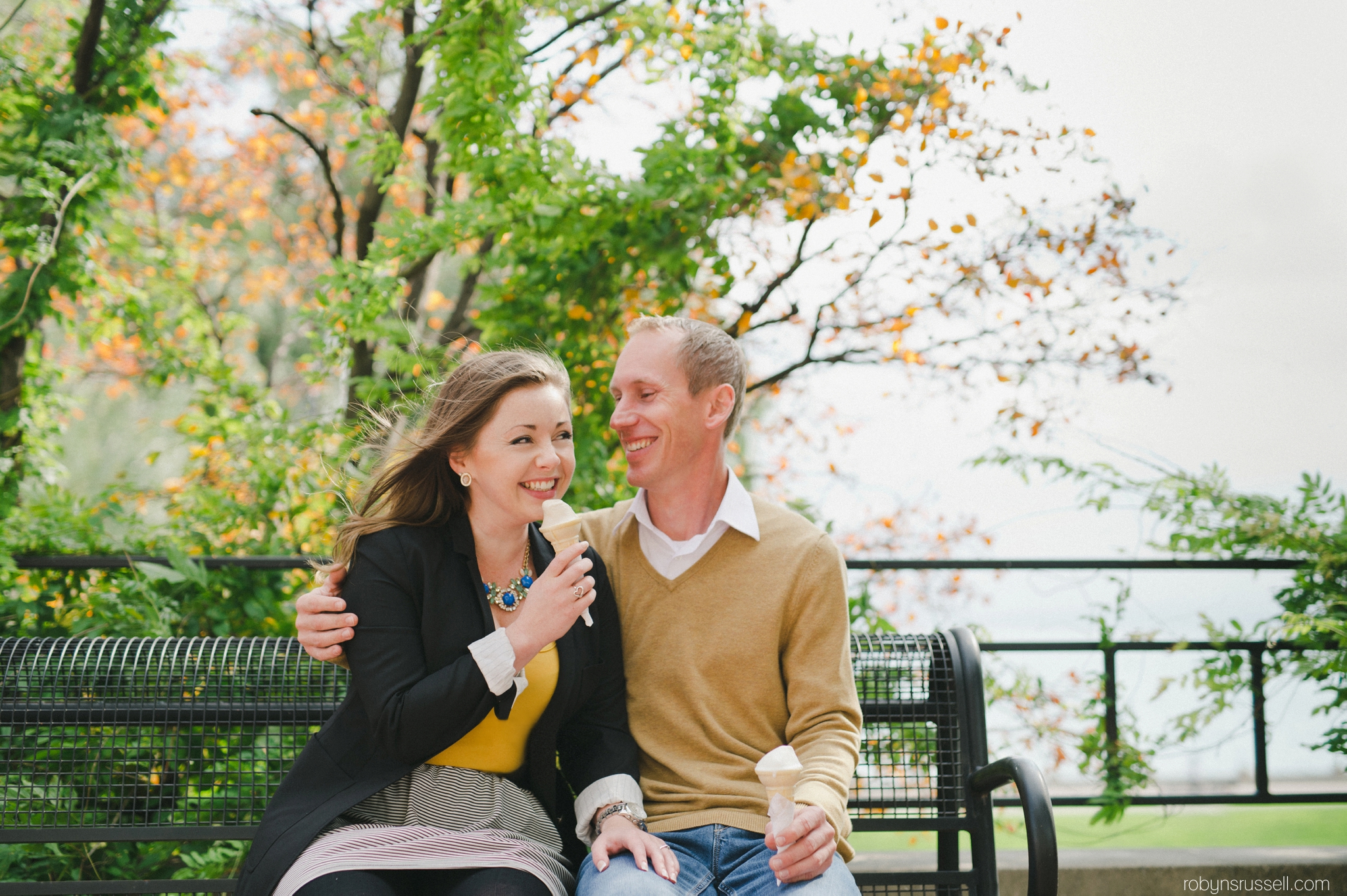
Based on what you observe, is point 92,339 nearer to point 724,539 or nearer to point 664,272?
point 664,272

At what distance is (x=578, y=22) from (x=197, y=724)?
12.4 feet

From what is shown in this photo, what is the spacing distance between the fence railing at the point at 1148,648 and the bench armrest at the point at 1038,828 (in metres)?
1.34

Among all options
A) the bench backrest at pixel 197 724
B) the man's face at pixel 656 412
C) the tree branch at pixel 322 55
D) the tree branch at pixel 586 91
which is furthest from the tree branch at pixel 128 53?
the man's face at pixel 656 412

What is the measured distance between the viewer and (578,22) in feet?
15.1

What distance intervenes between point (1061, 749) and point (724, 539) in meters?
2.47

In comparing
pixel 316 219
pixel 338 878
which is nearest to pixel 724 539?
pixel 338 878

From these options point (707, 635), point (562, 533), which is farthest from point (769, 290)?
point (562, 533)

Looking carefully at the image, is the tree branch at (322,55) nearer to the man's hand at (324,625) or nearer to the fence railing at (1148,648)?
the fence railing at (1148,648)

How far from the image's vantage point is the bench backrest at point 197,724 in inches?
91.4

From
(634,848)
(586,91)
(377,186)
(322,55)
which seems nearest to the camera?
(634,848)

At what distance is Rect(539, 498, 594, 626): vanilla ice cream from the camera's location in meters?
1.79

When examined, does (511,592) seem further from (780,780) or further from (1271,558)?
(1271,558)

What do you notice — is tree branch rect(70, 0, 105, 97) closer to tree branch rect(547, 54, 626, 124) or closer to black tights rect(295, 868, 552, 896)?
tree branch rect(547, 54, 626, 124)

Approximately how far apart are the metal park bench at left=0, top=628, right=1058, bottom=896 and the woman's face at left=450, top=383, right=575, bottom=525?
85cm
